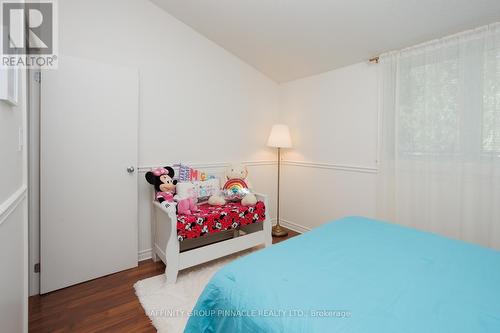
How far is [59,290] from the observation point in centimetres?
211

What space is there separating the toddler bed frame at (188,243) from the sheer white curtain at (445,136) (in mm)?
1320

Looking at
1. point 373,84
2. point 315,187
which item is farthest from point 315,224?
point 373,84

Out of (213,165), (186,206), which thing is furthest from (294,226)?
(186,206)

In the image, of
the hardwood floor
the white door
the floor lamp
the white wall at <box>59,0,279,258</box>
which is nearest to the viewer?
the hardwood floor

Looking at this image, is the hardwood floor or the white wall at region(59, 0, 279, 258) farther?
the white wall at region(59, 0, 279, 258)

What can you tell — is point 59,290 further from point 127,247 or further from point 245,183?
point 245,183

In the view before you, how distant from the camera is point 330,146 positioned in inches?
123

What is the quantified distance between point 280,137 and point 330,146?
25.9 inches

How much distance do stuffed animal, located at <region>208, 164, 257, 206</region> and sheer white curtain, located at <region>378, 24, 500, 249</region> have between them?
54.1 inches

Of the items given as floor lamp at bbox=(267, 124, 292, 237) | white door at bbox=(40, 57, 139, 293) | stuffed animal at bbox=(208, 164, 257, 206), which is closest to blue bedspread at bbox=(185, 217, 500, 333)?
stuffed animal at bbox=(208, 164, 257, 206)

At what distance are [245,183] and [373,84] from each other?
174 centimetres

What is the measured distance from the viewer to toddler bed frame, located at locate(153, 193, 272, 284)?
215 cm

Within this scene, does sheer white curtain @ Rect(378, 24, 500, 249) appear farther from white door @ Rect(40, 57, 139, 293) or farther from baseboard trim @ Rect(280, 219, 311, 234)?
white door @ Rect(40, 57, 139, 293)

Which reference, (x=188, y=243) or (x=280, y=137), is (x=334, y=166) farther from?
(x=188, y=243)
